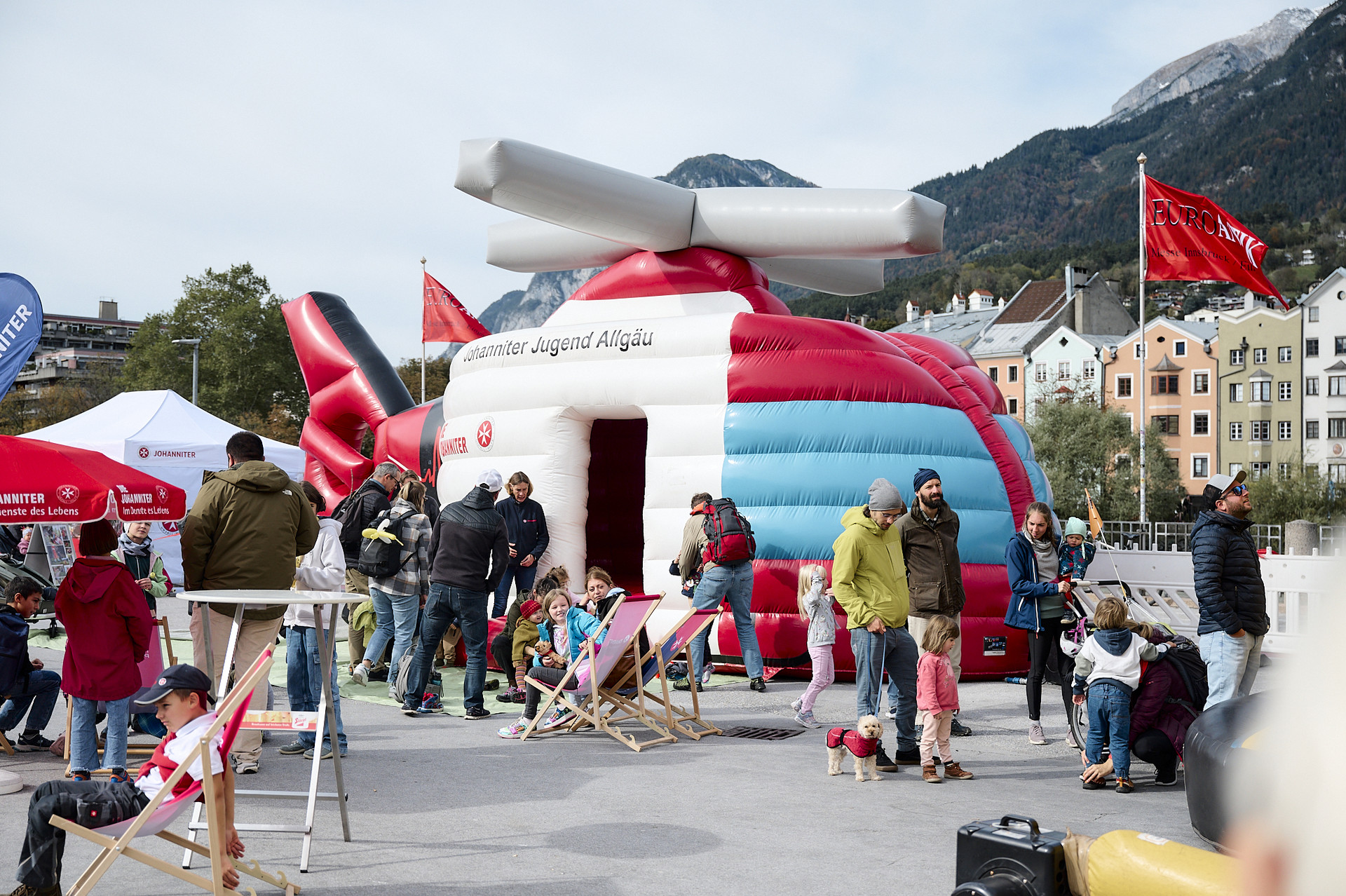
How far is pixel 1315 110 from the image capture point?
143625 mm

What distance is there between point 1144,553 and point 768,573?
3.96m

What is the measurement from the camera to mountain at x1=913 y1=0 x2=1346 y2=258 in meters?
133

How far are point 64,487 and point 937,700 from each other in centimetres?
433

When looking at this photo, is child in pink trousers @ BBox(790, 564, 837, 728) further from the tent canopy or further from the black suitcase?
the tent canopy

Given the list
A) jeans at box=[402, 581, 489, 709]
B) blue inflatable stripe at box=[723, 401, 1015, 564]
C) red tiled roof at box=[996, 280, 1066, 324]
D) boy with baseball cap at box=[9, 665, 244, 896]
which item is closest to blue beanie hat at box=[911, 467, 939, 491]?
blue inflatable stripe at box=[723, 401, 1015, 564]

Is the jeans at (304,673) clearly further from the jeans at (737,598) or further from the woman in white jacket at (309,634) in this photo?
the jeans at (737,598)

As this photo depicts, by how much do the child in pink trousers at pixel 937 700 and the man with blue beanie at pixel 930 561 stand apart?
1.97ft

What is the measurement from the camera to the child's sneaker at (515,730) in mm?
6957

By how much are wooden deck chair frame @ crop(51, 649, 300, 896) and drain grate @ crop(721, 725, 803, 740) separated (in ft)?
12.2

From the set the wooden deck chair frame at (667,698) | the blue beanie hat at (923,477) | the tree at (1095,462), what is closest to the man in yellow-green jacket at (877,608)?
the blue beanie hat at (923,477)

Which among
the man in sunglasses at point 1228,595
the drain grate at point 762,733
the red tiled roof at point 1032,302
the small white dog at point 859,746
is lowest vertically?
the drain grate at point 762,733

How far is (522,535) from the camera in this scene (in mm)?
9273

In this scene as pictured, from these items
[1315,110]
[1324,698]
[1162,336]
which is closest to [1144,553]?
[1324,698]

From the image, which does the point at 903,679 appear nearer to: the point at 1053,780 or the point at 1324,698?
the point at 1053,780
